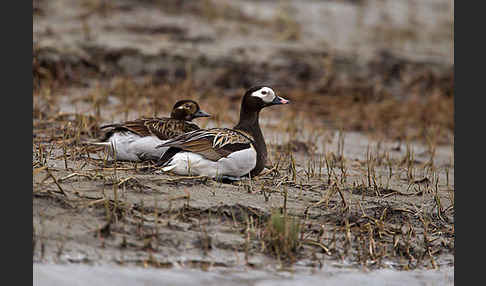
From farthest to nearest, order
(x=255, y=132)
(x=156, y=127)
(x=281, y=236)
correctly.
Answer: (x=156, y=127) → (x=255, y=132) → (x=281, y=236)

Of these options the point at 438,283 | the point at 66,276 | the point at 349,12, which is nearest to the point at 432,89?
the point at 349,12

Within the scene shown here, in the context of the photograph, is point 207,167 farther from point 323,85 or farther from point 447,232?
point 323,85

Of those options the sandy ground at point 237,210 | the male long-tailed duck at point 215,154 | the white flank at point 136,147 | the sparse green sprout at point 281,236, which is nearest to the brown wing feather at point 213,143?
the male long-tailed duck at point 215,154

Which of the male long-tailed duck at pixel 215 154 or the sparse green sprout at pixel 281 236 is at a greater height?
the male long-tailed duck at pixel 215 154

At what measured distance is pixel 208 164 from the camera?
6.06 meters

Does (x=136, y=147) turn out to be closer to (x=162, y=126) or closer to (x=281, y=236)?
(x=162, y=126)

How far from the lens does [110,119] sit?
29.6 ft

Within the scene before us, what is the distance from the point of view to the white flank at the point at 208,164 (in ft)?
19.8

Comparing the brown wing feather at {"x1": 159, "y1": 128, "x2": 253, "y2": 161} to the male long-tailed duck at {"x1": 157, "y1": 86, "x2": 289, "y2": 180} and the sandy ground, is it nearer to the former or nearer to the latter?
the male long-tailed duck at {"x1": 157, "y1": 86, "x2": 289, "y2": 180}

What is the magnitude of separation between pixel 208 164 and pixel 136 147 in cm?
104

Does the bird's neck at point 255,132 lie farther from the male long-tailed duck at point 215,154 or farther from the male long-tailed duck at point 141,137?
the male long-tailed duck at point 141,137

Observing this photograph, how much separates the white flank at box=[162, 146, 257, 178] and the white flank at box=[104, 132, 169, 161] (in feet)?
2.38

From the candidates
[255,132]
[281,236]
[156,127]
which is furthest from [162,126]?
[281,236]

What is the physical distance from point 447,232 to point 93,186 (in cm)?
286
